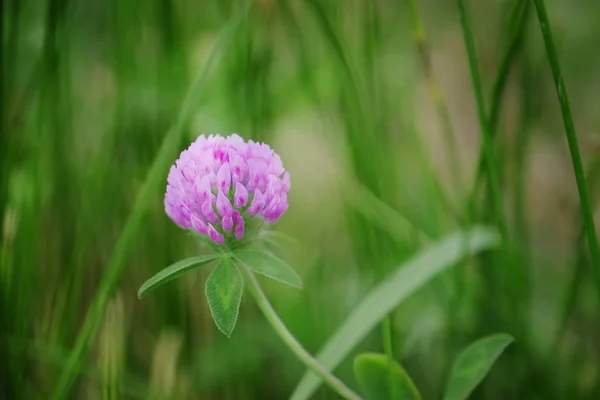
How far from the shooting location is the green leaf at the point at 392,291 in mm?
616

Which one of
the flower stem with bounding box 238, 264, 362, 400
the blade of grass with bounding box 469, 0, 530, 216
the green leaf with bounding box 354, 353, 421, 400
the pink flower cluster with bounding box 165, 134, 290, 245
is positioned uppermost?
the blade of grass with bounding box 469, 0, 530, 216

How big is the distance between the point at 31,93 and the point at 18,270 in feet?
0.71

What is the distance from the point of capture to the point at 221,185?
45 centimetres

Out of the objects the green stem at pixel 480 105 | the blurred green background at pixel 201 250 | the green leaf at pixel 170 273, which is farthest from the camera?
the blurred green background at pixel 201 250

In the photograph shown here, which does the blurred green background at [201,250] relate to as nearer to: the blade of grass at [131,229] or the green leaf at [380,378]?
the blade of grass at [131,229]

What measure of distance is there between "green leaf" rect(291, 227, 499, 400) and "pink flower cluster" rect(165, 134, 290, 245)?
17 centimetres

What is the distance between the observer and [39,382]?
30.7 inches

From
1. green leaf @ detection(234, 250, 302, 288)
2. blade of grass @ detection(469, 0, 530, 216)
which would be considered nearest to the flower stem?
green leaf @ detection(234, 250, 302, 288)

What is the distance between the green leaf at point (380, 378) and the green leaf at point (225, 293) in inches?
6.1

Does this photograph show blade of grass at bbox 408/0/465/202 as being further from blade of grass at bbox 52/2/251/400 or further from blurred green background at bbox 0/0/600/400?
blade of grass at bbox 52/2/251/400

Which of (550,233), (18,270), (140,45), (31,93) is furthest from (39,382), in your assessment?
(550,233)

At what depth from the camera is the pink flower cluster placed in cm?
44

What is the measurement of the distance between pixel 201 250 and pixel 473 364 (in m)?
0.45

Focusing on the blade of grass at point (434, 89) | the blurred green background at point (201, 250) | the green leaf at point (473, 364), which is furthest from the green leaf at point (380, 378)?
the blade of grass at point (434, 89)
